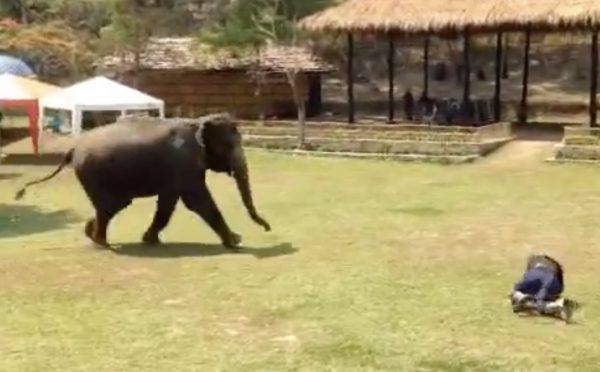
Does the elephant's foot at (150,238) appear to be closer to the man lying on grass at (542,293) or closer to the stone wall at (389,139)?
the man lying on grass at (542,293)

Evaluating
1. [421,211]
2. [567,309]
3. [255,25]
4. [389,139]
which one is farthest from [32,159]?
[567,309]

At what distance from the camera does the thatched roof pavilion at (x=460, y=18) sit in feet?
83.3

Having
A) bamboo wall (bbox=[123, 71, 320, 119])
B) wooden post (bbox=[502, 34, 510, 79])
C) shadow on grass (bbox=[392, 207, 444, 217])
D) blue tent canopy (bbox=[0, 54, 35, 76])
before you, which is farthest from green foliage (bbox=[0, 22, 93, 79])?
shadow on grass (bbox=[392, 207, 444, 217])

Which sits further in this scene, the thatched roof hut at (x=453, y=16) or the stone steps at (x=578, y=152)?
the thatched roof hut at (x=453, y=16)

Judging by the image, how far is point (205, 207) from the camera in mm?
12383

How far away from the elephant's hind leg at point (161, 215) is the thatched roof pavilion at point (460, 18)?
15399 millimetres

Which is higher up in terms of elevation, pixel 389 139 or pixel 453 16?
pixel 453 16

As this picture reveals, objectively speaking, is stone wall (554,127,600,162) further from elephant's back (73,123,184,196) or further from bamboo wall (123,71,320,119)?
elephant's back (73,123,184,196)

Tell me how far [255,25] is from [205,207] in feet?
65.9

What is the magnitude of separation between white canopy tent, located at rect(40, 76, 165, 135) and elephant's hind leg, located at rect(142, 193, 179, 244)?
12250mm

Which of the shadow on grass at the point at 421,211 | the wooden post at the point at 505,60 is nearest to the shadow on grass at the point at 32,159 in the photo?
the shadow on grass at the point at 421,211

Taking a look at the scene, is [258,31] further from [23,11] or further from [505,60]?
[23,11]

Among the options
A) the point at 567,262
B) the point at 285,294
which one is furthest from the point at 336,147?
the point at 285,294

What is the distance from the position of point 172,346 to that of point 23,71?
26821 millimetres
